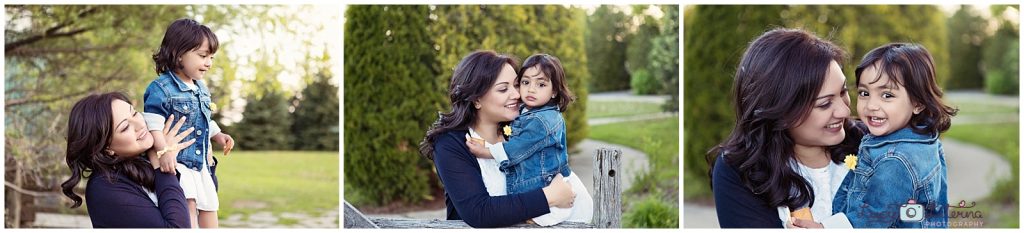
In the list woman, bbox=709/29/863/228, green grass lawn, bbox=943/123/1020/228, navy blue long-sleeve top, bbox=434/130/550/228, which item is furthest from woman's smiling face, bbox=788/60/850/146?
green grass lawn, bbox=943/123/1020/228

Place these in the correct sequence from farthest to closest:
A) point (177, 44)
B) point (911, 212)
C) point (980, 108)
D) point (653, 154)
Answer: point (980, 108) < point (653, 154) < point (177, 44) < point (911, 212)

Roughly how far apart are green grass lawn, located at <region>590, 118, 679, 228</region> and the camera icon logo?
83.7 inches

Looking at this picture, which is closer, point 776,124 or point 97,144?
point 776,124

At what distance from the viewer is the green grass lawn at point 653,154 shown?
6328mm

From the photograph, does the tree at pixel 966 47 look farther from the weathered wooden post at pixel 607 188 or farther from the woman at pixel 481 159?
the woman at pixel 481 159

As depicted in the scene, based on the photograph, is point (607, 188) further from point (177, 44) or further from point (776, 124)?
point (177, 44)

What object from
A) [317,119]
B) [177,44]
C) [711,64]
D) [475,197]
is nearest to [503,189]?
[475,197]

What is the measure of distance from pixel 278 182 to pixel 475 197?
4.53 metres

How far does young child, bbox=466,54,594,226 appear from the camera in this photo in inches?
177

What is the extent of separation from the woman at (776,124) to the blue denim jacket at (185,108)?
247cm

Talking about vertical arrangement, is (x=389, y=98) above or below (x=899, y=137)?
above

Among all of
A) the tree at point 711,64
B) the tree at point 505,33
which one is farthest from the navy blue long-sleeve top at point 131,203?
the tree at point 711,64

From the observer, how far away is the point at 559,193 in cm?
457
